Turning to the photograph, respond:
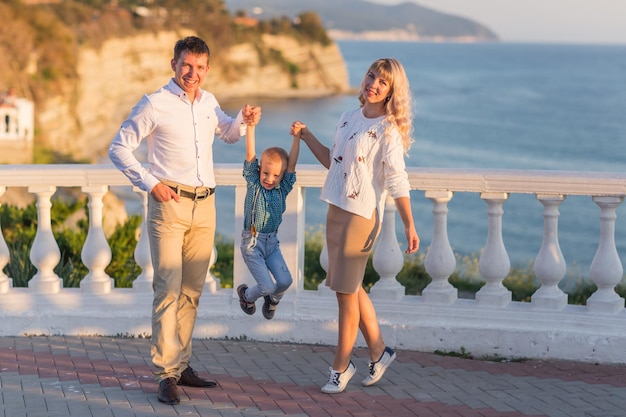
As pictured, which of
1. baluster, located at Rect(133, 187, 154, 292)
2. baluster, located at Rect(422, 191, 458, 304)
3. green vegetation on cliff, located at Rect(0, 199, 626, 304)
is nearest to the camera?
baluster, located at Rect(422, 191, 458, 304)

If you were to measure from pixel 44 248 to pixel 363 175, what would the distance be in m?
2.46

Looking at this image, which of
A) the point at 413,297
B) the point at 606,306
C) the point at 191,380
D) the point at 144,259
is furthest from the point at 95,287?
the point at 606,306

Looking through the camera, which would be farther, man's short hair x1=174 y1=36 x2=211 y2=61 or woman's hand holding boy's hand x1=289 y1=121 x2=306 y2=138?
woman's hand holding boy's hand x1=289 y1=121 x2=306 y2=138

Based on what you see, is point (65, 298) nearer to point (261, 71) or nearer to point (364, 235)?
point (364, 235)

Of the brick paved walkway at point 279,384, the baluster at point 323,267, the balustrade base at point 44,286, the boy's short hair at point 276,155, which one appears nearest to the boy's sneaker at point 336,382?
the brick paved walkway at point 279,384

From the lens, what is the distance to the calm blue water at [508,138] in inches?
1799

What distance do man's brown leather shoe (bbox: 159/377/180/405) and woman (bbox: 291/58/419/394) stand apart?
90cm

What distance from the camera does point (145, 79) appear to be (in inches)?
3989

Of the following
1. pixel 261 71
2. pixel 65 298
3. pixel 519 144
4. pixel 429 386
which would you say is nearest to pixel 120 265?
pixel 65 298

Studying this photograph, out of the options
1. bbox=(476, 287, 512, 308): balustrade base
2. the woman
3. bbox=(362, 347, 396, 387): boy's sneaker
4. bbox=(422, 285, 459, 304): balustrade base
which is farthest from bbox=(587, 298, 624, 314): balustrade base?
the woman

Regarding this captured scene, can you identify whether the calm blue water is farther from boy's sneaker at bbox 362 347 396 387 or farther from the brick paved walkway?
boy's sneaker at bbox 362 347 396 387

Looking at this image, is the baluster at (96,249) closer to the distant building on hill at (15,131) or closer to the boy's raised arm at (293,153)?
the boy's raised arm at (293,153)

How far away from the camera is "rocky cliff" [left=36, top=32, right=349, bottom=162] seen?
73.0 metres

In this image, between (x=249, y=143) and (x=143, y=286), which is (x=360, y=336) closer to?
(x=143, y=286)
